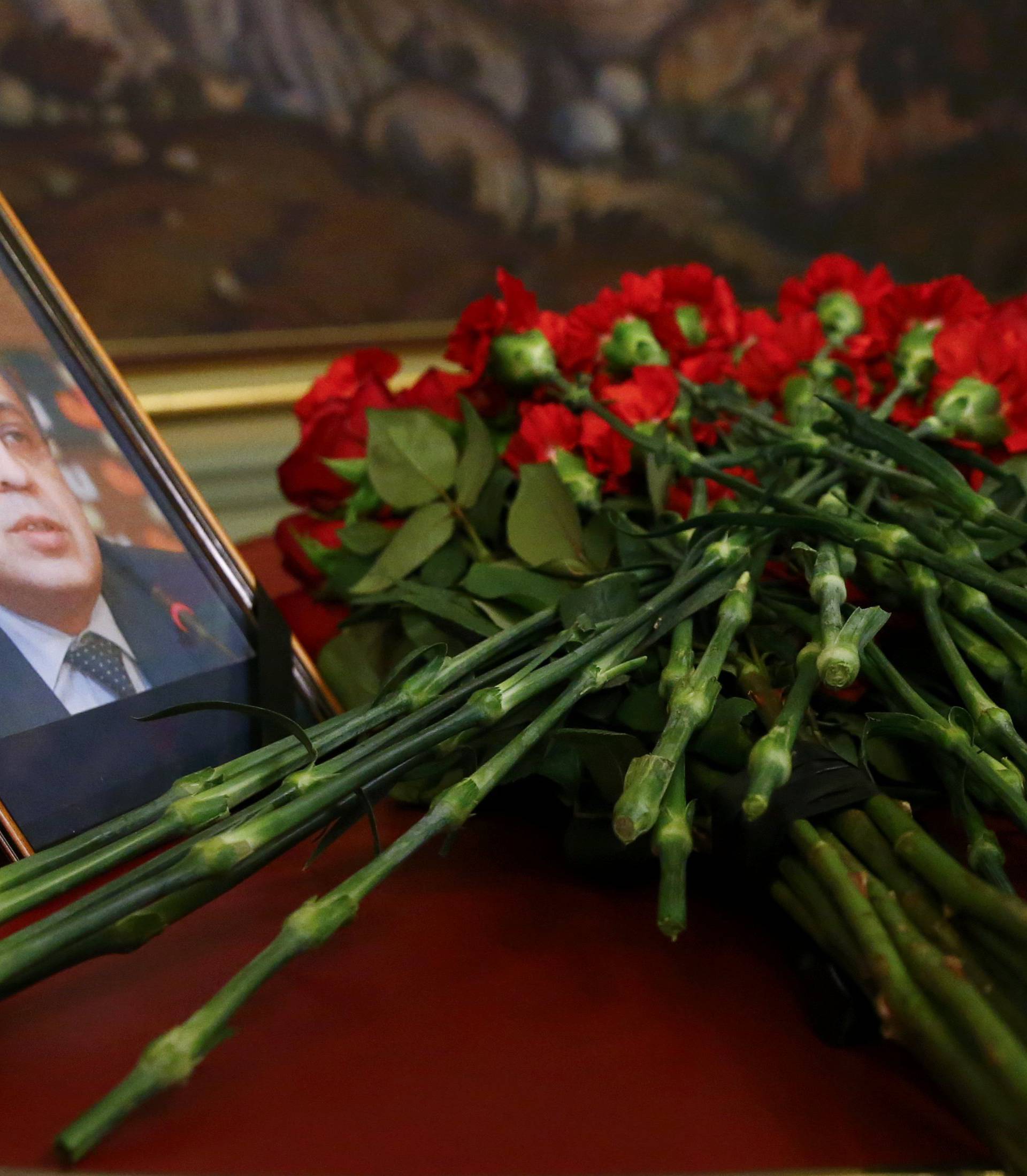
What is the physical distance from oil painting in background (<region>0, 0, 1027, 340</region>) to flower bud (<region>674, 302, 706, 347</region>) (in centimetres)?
57

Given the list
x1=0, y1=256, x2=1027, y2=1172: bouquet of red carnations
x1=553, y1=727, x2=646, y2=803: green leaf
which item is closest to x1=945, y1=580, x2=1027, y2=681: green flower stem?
x1=0, y1=256, x2=1027, y2=1172: bouquet of red carnations

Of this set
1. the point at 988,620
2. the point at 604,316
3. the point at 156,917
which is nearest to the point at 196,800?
the point at 156,917

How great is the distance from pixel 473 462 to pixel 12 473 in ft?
0.58

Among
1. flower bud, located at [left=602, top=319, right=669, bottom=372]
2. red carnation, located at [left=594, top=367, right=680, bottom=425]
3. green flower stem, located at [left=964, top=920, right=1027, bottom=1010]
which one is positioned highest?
flower bud, located at [left=602, top=319, right=669, bottom=372]

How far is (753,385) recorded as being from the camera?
1.63 ft

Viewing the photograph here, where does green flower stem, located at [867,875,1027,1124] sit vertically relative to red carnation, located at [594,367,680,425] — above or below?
below

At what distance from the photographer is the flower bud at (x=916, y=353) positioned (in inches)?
17.6

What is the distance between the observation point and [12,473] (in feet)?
1.12

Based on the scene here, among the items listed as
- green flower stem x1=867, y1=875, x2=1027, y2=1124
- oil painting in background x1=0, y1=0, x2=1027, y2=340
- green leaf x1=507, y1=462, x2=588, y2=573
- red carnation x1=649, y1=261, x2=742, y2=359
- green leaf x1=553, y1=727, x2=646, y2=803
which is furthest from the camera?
oil painting in background x1=0, y1=0, x2=1027, y2=340

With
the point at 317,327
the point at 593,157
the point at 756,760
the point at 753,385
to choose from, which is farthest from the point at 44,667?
the point at 593,157

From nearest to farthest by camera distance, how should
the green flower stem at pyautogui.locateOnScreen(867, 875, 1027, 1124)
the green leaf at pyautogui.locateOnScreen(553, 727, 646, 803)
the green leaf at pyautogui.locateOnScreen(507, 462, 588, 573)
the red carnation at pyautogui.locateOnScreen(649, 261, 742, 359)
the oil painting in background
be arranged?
the green flower stem at pyautogui.locateOnScreen(867, 875, 1027, 1124)
the green leaf at pyautogui.locateOnScreen(553, 727, 646, 803)
the green leaf at pyautogui.locateOnScreen(507, 462, 588, 573)
the red carnation at pyautogui.locateOnScreen(649, 261, 742, 359)
the oil painting in background

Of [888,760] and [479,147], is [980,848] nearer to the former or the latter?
[888,760]

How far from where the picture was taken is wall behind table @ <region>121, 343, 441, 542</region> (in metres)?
0.92

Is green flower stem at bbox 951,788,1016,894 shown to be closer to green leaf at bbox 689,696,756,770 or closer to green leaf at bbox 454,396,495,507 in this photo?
green leaf at bbox 689,696,756,770
